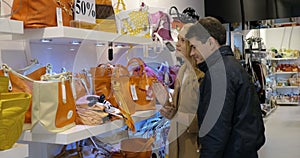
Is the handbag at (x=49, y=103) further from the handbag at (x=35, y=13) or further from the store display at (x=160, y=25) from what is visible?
the store display at (x=160, y=25)

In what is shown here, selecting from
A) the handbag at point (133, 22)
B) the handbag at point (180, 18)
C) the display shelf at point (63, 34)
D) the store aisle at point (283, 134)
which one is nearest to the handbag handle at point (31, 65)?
the display shelf at point (63, 34)

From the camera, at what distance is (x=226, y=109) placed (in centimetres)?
176

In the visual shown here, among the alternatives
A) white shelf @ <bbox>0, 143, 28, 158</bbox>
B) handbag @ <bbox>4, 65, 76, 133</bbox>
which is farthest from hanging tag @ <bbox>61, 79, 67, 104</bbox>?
white shelf @ <bbox>0, 143, 28, 158</bbox>

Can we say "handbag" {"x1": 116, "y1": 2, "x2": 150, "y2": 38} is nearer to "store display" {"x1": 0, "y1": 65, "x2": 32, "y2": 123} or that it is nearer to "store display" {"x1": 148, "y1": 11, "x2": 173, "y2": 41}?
"store display" {"x1": 148, "y1": 11, "x2": 173, "y2": 41}

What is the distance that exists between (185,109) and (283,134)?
10.3ft

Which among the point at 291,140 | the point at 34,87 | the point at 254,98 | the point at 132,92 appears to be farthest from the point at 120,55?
the point at 291,140

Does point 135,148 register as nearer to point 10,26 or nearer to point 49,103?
point 49,103

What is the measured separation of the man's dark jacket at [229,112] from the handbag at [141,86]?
1.24ft

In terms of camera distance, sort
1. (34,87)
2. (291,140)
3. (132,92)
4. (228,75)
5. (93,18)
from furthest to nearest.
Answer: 1. (291,140)
2. (132,92)
3. (228,75)
4. (93,18)
5. (34,87)

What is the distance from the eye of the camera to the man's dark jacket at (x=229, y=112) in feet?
5.80

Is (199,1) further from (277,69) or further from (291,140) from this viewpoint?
(277,69)

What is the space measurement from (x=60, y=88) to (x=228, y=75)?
3.10 ft

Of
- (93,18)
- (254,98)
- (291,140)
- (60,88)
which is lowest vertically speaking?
(291,140)

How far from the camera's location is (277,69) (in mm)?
7293
